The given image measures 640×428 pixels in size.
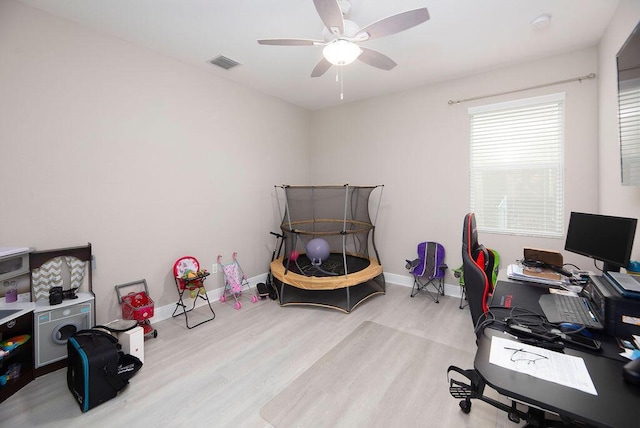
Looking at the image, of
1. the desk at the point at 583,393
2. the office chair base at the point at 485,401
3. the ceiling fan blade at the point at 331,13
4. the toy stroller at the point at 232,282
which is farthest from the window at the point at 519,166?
the toy stroller at the point at 232,282

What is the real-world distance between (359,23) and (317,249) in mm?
2424

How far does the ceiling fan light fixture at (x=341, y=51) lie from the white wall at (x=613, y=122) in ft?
5.73

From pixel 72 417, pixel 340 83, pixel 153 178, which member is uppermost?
pixel 340 83

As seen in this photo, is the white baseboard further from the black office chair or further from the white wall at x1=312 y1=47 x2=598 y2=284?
the black office chair

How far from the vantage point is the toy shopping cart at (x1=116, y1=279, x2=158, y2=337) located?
8.31ft

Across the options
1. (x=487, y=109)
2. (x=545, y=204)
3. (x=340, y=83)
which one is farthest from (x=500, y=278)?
(x=340, y=83)

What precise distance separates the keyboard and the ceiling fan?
179 cm

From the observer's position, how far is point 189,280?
9.43 ft

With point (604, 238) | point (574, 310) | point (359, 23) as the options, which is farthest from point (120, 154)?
point (604, 238)

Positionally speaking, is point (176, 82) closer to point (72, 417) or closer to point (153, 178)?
point (153, 178)

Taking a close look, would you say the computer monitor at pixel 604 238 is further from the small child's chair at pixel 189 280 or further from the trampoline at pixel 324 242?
the small child's chair at pixel 189 280

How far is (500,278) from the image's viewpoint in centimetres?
212

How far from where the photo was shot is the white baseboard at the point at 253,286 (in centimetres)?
294

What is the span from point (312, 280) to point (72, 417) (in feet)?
6.89
